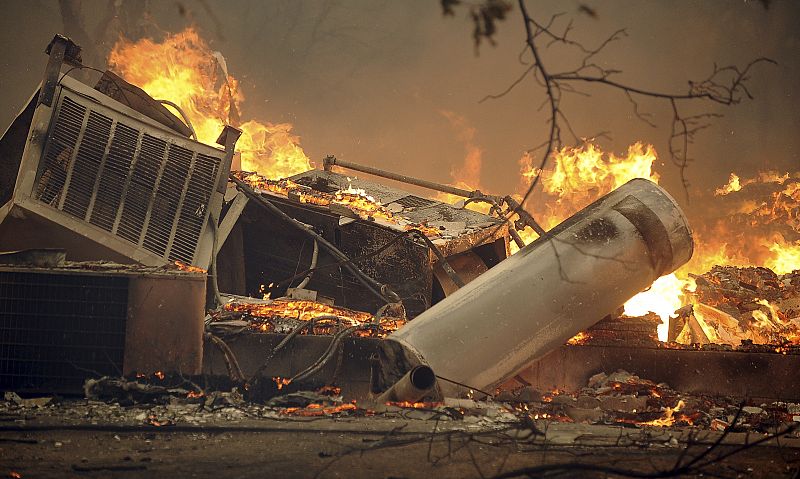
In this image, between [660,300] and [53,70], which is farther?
[660,300]

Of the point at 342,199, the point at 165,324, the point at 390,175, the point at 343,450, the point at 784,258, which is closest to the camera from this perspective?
the point at 343,450

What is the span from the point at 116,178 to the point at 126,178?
9 centimetres

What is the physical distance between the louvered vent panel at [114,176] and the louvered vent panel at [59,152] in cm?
33

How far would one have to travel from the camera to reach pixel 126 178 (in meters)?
6.43

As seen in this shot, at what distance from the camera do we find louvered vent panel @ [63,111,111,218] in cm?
620

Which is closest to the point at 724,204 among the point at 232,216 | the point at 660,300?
the point at 660,300

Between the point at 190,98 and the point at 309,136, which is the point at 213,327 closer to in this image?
the point at 190,98

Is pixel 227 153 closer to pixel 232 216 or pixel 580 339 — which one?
pixel 232 216

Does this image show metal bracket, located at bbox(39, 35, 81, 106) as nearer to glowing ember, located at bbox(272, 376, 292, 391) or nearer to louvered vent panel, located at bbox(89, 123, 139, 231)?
louvered vent panel, located at bbox(89, 123, 139, 231)

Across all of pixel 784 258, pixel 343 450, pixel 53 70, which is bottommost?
pixel 343 450

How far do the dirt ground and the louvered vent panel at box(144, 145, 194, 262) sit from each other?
95.1 inches

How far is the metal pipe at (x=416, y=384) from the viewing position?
5059 mm

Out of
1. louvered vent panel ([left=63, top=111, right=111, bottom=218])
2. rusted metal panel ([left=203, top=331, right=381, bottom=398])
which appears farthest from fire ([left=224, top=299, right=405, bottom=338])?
louvered vent panel ([left=63, top=111, right=111, bottom=218])

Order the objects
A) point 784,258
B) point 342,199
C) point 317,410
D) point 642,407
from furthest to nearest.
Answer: point 784,258 < point 342,199 < point 642,407 < point 317,410
